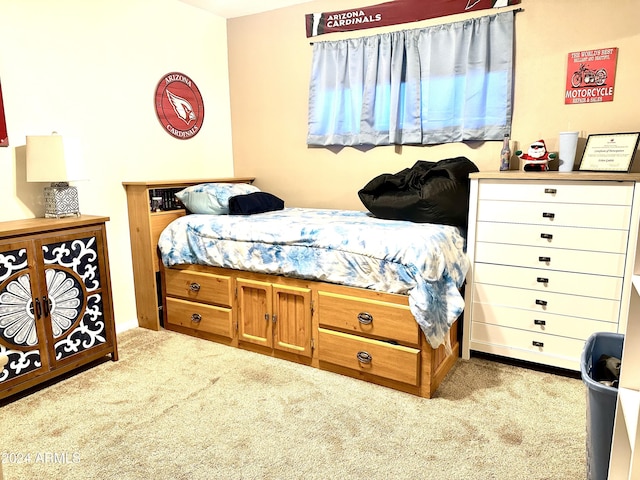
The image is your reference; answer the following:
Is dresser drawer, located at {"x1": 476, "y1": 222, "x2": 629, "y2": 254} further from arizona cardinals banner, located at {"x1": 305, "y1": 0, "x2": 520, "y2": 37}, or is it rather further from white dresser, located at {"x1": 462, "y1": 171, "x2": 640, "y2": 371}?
arizona cardinals banner, located at {"x1": 305, "y1": 0, "x2": 520, "y2": 37}

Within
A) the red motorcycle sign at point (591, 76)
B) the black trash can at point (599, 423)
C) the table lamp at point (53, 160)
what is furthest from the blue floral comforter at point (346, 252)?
the red motorcycle sign at point (591, 76)

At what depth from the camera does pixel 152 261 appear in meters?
3.15

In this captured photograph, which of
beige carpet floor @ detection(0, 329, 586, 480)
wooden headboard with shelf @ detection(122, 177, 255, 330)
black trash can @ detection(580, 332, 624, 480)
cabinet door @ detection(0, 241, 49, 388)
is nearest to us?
black trash can @ detection(580, 332, 624, 480)

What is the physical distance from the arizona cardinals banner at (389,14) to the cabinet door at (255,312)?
2.02 meters

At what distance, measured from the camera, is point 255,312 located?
2.84m

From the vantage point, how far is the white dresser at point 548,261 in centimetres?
228

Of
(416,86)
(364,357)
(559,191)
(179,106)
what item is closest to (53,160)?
(179,106)

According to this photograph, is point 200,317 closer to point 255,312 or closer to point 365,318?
point 255,312

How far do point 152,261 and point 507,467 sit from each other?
2446 millimetres

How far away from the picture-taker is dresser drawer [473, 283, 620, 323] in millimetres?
2342

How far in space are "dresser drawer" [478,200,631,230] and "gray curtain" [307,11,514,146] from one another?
635 mm

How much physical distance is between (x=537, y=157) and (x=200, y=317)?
7.62ft

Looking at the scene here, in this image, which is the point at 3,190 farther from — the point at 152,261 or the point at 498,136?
the point at 498,136

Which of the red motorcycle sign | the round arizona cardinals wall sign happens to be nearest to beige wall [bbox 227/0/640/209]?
the red motorcycle sign
